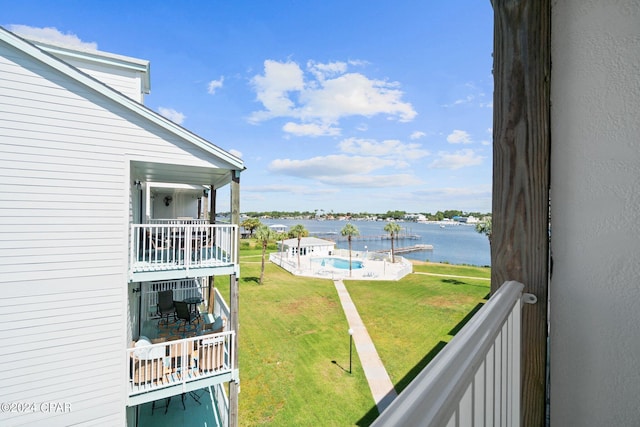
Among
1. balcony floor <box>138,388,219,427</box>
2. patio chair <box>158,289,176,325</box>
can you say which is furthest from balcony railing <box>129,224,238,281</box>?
balcony floor <box>138,388,219,427</box>

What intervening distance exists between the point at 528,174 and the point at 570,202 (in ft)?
0.71

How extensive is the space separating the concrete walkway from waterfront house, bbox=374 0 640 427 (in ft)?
19.1

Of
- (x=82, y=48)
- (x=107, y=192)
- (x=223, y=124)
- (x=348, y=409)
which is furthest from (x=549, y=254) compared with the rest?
(x=223, y=124)

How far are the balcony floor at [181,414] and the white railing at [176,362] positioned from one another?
5.85 ft

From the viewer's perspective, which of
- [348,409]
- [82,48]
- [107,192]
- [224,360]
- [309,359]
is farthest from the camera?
[309,359]

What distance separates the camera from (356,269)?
24938mm

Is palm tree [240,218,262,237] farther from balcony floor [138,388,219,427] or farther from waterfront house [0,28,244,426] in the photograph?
waterfront house [0,28,244,426]

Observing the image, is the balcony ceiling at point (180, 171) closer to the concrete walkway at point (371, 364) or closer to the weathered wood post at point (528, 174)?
the weathered wood post at point (528, 174)

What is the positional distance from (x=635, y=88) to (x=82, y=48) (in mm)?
9661

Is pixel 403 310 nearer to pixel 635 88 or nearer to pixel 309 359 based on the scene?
pixel 309 359

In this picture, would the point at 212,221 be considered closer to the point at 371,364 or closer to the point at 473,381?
the point at 371,364

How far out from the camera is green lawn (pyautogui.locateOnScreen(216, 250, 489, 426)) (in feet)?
25.5

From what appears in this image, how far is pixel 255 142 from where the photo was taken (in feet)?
144

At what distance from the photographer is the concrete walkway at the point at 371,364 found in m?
7.94
